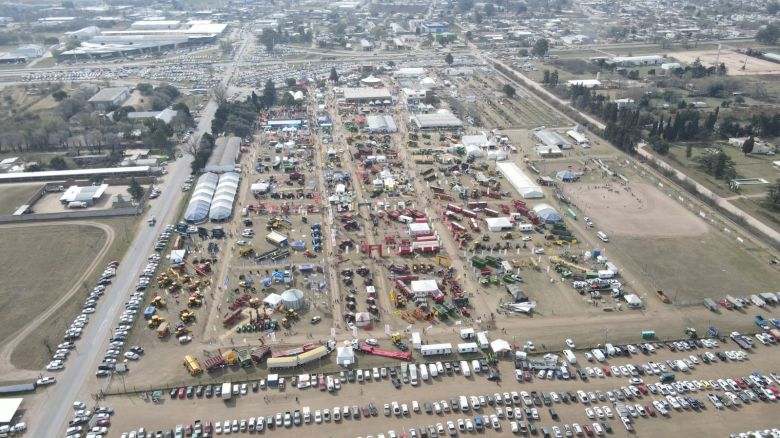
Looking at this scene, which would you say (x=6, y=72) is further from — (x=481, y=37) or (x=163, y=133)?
(x=481, y=37)

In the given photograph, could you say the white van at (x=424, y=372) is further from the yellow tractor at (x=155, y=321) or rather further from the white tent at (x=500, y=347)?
the yellow tractor at (x=155, y=321)

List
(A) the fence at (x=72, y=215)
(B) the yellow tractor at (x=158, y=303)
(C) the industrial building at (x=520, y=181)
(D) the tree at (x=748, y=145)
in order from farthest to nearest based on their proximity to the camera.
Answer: (D) the tree at (x=748, y=145) < (C) the industrial building at (x=520, y=181) < (A) the fence at (x=72, y=215) < (B) the yellow tractor at (x=158, y=303)

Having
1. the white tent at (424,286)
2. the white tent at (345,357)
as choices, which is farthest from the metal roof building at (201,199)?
the white tent at (345,357)

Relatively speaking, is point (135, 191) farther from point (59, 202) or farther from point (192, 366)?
point (192, 366)

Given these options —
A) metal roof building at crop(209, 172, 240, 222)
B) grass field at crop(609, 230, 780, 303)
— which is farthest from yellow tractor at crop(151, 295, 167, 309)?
grass field at crop(609, 230, 780, 303)

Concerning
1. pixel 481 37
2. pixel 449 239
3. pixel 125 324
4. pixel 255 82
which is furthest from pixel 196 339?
pixel 481 37

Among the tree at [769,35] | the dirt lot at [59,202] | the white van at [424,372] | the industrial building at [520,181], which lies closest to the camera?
the white van at [424,372]
